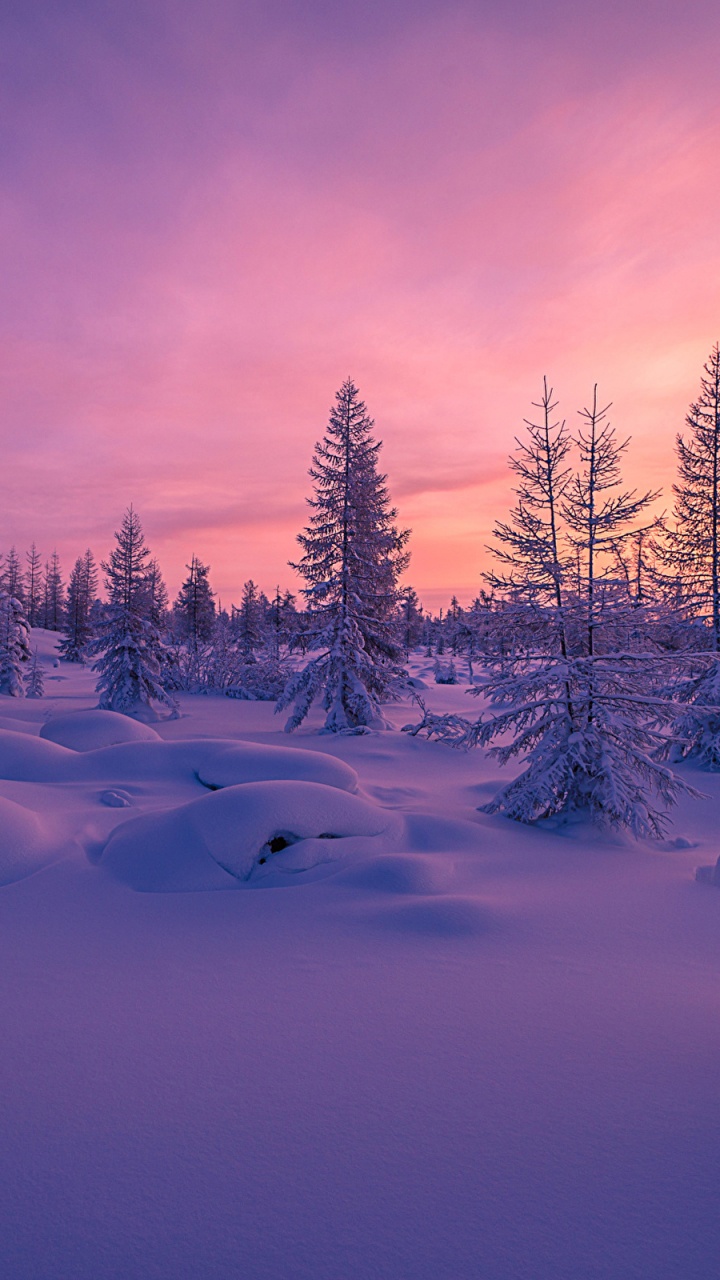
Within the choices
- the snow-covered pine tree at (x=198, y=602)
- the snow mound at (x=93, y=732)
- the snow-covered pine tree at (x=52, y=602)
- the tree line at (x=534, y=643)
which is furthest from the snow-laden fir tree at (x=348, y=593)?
the snow-covered pine tree at (x=52, y=602)

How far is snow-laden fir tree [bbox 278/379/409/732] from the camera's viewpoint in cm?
1741

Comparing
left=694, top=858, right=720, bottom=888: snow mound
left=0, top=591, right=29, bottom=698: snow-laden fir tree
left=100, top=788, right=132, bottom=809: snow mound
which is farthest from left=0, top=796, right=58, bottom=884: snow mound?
left=0, top=591, right=29, bottom=698: snow-laden fir tree

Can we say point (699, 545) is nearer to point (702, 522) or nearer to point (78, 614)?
point (702, 522)

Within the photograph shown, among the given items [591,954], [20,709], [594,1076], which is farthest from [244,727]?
[594,1076]

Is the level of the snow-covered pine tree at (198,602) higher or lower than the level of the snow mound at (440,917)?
higher

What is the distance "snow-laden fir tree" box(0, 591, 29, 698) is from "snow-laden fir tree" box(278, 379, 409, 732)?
16.8 m

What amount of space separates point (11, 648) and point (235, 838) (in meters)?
28.1

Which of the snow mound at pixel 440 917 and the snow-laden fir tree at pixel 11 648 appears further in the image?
the snow-laden fir tree at pixel 11 648

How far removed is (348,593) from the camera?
1808 cm

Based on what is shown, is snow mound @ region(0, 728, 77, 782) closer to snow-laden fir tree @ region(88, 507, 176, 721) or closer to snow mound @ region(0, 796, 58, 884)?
snow mound @ region(0, 796, 58, 884)

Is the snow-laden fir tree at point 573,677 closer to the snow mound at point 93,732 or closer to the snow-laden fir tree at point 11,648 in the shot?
the snow mound at point 93,732

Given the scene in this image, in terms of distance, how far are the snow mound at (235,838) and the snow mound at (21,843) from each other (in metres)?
0.59

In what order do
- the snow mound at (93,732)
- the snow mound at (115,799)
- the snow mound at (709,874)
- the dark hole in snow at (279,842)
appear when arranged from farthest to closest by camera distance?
1. the snow mound at (93,732)
2. the snow mound at (115,799)
3. the dark hole in snow at (279,842)
4. the snow mound at (709,874)

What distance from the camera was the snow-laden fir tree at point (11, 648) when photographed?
28.1m
